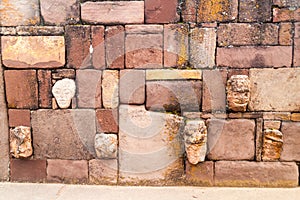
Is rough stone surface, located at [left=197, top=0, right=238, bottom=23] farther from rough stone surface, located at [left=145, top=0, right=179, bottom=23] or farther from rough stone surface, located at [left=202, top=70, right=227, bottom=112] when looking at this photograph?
rough stone surface, located at [left=202, top=70, right=227, bottom=112]

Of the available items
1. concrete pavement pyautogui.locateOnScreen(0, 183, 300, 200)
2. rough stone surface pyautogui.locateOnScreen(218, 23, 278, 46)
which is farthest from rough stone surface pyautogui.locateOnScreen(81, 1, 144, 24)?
concrete pavement pyautogui.locateOnScreen(0, 183, 300, 200)

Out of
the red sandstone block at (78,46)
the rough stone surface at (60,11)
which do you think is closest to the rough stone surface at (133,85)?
the red sandstone block at (78,46)

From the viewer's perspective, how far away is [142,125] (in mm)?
3572

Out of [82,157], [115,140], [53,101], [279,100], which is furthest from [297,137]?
[53,101]

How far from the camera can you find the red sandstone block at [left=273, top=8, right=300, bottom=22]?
11.0 feet

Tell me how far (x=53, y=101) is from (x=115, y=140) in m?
0.86

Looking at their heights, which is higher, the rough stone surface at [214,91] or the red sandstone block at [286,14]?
the red sandstone block at [286,14]

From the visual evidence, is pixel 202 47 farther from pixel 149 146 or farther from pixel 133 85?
pixel 149 146

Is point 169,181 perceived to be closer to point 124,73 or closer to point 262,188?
point 262,188

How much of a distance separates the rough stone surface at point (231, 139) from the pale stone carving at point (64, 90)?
163 centimetres

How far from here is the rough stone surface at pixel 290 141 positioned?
11.5ft

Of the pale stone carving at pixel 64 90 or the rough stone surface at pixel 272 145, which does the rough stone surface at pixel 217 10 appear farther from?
the pale stone carving at pixel 64 90

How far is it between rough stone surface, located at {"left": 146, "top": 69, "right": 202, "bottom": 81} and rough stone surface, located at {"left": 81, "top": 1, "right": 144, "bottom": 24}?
598mm

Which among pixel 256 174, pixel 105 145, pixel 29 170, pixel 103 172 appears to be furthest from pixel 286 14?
pixel 29 170
